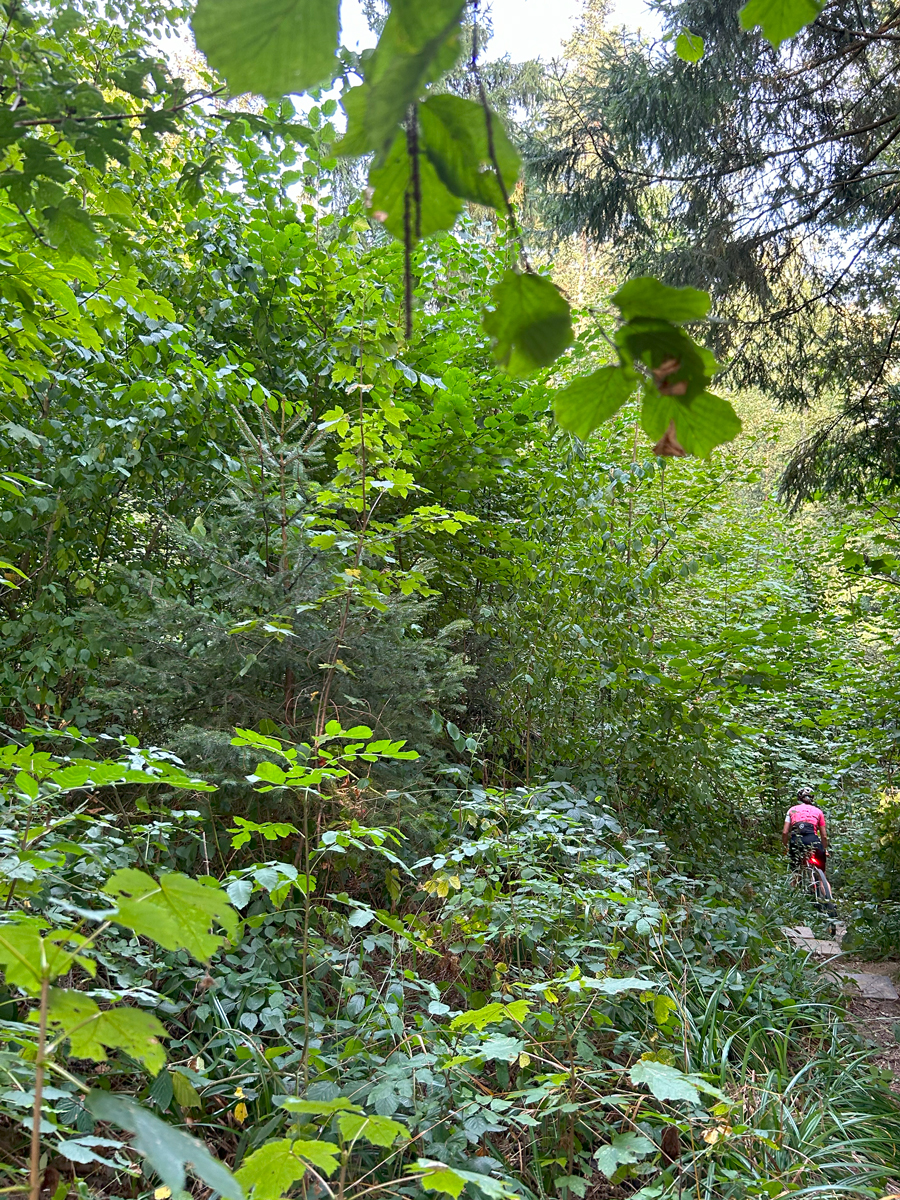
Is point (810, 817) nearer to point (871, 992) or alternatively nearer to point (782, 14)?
point (871, 992)

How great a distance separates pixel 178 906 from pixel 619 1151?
136cm

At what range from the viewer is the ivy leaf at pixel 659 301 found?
1.75ft

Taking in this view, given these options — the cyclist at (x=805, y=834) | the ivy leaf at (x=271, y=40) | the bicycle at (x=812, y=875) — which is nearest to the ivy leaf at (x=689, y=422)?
the ivy leaf at (x=271, y=40)

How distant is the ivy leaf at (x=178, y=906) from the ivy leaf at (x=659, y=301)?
0.67 metres

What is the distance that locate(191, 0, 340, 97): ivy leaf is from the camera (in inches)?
17.4

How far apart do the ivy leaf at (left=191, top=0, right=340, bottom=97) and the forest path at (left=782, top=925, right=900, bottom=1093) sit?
3.77m

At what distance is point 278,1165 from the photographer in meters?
1.10

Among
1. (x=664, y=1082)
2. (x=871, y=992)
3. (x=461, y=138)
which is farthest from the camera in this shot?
(x=871, y=992)

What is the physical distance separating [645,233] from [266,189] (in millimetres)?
2289

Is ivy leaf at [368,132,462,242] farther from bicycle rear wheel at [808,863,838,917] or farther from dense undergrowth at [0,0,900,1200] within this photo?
bicycle rear wheel at [808,863,838,917]

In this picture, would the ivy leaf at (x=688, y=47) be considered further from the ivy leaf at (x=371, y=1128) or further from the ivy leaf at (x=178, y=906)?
the ivy leaf at (x=371, y=1128)

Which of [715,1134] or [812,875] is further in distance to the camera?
[812,875]

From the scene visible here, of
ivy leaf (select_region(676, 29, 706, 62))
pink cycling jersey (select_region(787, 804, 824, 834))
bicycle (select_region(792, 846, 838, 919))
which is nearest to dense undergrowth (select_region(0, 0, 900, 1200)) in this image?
ivy leaf (select_region(676, 29, 706, 62))

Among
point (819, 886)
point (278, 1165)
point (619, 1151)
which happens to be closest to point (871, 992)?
point (819, 886)
